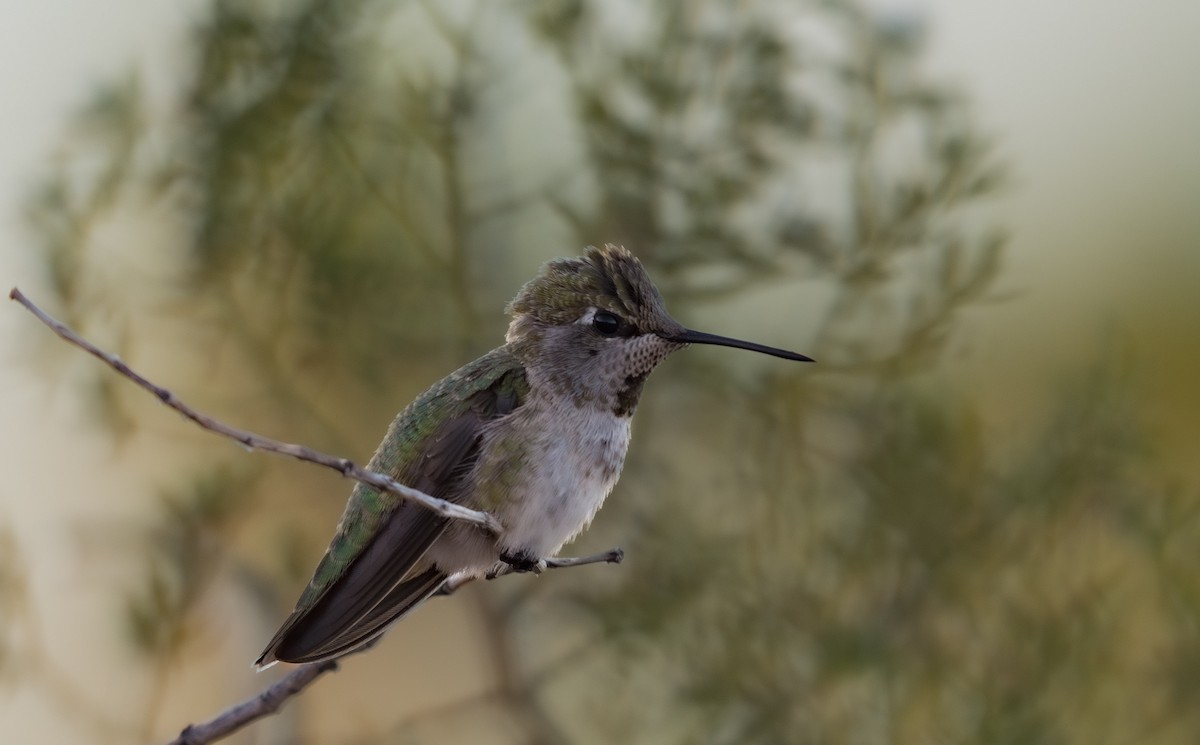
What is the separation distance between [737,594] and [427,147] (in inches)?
40.4

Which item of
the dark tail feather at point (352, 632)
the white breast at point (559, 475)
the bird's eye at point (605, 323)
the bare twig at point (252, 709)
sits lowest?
the bare twig at point (252, 709)

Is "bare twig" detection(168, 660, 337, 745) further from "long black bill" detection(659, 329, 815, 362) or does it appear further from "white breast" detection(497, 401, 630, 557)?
"long black bill" detection(659, 329, 815, 362)

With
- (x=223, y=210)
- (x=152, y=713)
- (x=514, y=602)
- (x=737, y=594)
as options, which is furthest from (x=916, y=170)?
(x=152, y=713)

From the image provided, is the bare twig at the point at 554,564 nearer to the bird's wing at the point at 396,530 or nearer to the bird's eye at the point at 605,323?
the bird's wing at the point at 396,530

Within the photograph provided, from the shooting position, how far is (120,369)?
805 mm

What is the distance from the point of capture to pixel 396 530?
47.4 inches

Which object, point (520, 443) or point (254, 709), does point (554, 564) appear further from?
point (254, 709)

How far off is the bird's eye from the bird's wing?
0.31 feet

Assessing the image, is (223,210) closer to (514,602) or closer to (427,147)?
(427,147)

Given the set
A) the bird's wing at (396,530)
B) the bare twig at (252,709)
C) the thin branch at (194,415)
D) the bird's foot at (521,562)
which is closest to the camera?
the thin branch at (194,415)

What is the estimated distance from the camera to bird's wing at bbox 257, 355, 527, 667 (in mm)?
1116

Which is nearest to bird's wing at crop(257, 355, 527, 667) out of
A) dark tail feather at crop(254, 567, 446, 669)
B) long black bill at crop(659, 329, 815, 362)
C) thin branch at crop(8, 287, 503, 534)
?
dark tail feather at crop(254, 567, 446, 669)

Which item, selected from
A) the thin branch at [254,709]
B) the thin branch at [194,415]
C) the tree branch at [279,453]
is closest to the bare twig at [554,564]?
the tree branch at [279,453]

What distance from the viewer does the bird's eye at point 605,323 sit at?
1.35m
